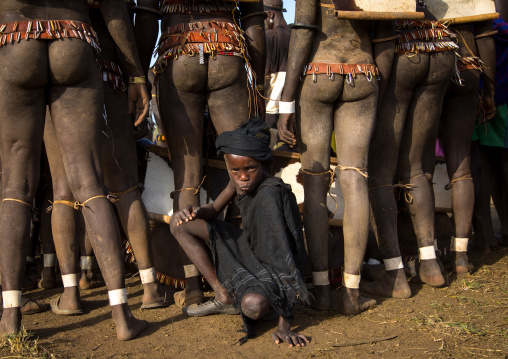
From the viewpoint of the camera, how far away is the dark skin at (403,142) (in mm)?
4125

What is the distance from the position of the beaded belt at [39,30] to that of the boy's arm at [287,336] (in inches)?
81.6

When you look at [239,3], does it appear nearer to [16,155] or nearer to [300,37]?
[300,37]

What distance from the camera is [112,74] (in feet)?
12.6

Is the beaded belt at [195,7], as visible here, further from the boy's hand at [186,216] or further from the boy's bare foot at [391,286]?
the boy's bare foot at [391,286]

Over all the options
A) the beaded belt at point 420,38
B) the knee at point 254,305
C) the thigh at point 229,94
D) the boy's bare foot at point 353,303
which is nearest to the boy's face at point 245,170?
the thigh at point 229,94

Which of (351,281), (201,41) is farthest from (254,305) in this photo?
(201,41)

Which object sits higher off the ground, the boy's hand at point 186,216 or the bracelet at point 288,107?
the bracelet at point 288,107

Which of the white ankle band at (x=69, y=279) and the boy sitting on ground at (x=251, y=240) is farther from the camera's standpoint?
the white ankle band at (x=69, y=279)

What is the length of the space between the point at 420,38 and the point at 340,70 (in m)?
0.82

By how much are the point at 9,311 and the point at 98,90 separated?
1383mm

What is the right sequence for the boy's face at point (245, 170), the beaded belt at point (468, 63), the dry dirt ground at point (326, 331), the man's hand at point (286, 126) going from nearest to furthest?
1. the dry dirt ground at point (326, 331)
2. the boy's face at point (245, 170)
3. the man's hand at point (286, 126)
4. the beaded belt at point (468, 63)

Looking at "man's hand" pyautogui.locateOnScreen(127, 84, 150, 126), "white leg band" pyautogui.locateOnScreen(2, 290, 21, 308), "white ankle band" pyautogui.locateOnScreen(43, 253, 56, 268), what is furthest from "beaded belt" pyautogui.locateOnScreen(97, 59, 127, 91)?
"white ankle band" pyautogui.locateOnScreen(43, 253, 56, 268)

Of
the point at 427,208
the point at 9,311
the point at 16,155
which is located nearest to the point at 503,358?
the point at 427,208

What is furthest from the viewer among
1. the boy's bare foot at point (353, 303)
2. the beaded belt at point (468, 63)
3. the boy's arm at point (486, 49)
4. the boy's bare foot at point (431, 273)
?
the boy's arm at point (486, 49)
